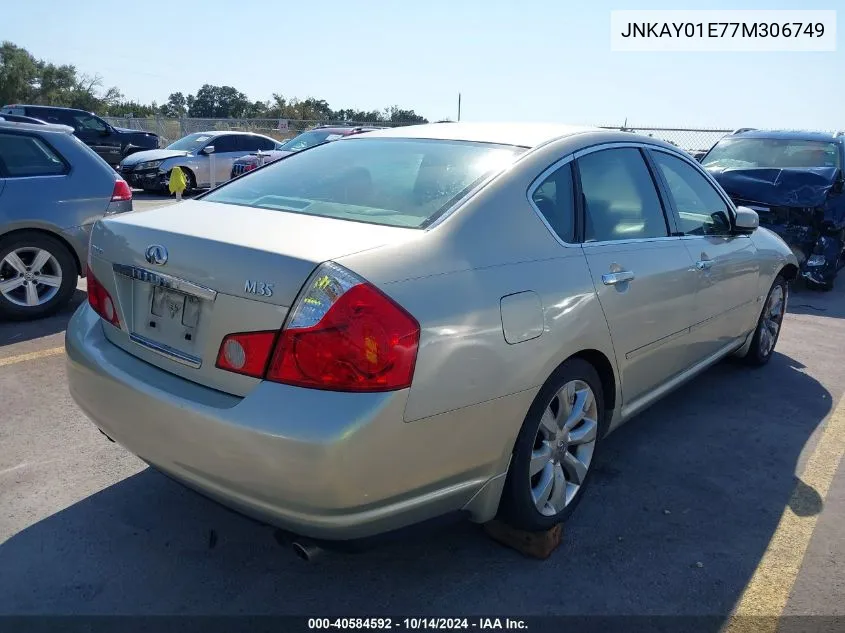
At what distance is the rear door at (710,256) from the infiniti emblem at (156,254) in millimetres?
2535

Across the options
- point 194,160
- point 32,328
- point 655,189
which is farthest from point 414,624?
point 194,160

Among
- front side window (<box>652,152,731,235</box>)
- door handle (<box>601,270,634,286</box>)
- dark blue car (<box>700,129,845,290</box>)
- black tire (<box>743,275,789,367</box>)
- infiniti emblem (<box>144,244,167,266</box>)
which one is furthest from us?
dark blue car (<box>700,129,845,290</box>)

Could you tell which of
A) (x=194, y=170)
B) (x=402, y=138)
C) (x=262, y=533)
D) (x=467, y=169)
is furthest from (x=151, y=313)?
(x=194, y=170)

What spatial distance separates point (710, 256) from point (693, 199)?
0.42m

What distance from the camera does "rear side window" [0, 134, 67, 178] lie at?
18.3ft

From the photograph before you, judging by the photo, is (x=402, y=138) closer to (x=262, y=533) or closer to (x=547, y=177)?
(x=547, y=177)

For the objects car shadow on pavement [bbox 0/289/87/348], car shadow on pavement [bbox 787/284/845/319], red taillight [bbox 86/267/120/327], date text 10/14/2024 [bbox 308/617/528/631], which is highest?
red taillight [bbox 86/267/120/327]

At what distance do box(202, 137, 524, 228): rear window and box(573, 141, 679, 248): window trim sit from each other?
347mm

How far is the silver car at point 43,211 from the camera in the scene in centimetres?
550

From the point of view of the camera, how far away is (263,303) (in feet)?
7.00

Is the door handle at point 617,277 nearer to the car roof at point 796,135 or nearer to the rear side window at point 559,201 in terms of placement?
the rear side window at point 559,201

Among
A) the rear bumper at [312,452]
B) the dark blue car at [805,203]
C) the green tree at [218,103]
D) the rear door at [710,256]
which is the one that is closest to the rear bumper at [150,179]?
the dark blue car at [805,203]

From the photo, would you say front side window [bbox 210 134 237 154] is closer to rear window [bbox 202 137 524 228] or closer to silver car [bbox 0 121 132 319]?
silver car [bbox 0 121 132 319]

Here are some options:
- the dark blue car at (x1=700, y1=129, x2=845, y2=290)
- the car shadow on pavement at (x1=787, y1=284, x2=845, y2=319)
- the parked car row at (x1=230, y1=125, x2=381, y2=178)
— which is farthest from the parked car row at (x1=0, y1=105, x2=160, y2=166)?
the car shadow on pavement at (x1=787, y1=284, x2=845, y2=319)
